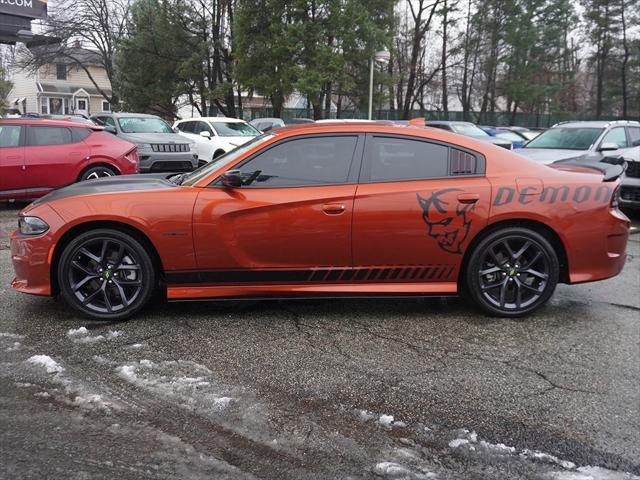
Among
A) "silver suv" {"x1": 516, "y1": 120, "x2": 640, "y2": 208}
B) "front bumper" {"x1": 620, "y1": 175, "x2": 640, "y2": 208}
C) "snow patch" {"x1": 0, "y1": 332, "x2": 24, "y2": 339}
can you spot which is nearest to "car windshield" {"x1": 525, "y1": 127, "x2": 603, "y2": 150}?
"silver suv" {"x1": 516, "y1": 120, "x2": 640, "y2": 208}

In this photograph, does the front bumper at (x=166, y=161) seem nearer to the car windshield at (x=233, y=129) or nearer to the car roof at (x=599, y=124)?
the car windshield at (x=233, y=129)

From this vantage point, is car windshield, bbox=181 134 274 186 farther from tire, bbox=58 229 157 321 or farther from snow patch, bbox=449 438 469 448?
snow patch, bbox=449 438 469 448

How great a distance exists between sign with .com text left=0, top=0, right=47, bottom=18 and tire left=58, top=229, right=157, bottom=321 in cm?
1436

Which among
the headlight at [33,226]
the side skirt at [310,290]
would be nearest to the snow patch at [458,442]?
the side skirt at [310,290]

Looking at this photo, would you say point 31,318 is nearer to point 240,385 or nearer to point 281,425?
point 240,385

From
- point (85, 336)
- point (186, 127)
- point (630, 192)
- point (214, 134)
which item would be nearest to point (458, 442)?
point (85, 336)

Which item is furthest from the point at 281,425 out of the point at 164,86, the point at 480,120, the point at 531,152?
the point at 480,120

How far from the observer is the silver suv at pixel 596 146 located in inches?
383

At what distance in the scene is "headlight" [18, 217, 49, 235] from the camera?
4332mm

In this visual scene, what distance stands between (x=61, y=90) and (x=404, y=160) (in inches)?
2016

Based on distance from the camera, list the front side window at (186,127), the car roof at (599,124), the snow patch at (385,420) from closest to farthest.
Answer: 1. the snow patch at (385,420)
2. the car roof at (599,124)
3. the front side window at (186,127)

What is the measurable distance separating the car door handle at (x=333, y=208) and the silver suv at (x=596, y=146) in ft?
23.2

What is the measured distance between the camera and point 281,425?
2.99m

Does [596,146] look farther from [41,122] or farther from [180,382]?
[41,122]
